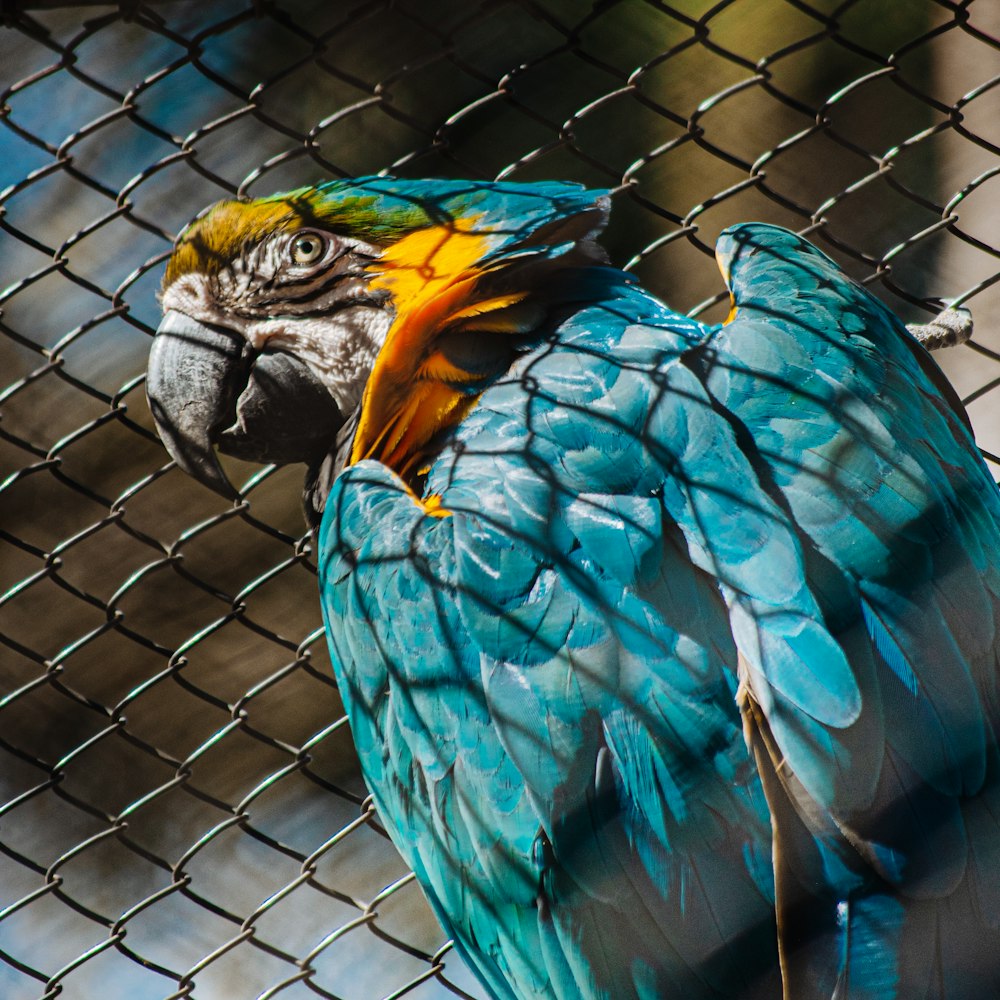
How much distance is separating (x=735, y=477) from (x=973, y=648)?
28 centimetres

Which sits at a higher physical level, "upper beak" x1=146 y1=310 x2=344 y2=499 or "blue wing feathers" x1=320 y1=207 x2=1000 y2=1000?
"blue wing feathers" x1=320 y1=207 x2=1000 y2=1000

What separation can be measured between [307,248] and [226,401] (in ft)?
0.84

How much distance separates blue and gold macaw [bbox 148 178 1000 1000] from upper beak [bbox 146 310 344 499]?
0.27 metres

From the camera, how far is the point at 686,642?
101 centimetres

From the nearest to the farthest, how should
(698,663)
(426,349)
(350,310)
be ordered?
(698,663) < (426,349) < (350,310)

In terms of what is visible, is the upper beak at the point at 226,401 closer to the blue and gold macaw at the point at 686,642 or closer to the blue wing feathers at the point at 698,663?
the blue and gold macaw at the point at 686,642

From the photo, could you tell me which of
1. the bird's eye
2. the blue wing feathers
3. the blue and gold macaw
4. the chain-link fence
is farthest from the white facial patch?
the blue wing feathers

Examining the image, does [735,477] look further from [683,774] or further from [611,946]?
[611,946]

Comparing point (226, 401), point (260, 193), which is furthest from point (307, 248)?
point (260, 193)

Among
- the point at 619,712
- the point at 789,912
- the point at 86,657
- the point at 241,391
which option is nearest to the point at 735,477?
the point at 619,712

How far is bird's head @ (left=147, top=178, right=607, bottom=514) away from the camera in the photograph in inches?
54.2

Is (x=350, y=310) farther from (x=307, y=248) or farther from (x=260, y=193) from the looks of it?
(x=260, y=193)

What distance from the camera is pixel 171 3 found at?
129cm

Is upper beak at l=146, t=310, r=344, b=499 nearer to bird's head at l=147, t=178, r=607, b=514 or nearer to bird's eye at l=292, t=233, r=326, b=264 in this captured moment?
bird's head at l=147, t=178, r=607, b=514
